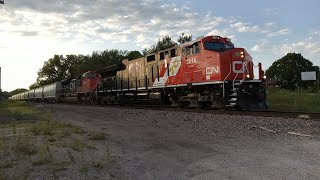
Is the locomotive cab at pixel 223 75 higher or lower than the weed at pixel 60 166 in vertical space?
higher

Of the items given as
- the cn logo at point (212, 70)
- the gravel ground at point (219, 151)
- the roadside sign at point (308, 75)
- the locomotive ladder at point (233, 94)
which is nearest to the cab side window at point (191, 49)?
the cn logo at point (212, 70)

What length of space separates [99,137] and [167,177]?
4117mm

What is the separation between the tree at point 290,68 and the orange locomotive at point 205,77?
7286cm

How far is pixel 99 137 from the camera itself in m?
9.34

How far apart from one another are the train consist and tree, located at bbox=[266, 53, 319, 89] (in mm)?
70971

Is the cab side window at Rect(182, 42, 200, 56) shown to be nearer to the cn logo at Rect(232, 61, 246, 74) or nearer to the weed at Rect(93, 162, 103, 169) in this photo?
the cn logo at Rect(232, 61, 246, 74)

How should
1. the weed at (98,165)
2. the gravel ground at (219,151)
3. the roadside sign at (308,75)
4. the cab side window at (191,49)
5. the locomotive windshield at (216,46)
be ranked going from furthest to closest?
the roadside sign at (308,75), the cab side window at (191,49), the locomotive windshield at (216,46), the weed at (98,165), the gravel ground at (219,151)

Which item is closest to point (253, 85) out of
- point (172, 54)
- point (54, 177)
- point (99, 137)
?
point (172, 54)

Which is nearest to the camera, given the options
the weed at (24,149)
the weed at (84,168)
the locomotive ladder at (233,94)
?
the weed at (84,168)

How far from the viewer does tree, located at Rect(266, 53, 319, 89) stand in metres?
89.8

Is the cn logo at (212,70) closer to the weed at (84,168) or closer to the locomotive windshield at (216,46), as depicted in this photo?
the locomotive windshield at (216,46)

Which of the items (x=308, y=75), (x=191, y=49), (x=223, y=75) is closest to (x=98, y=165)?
(x=223, y=75)

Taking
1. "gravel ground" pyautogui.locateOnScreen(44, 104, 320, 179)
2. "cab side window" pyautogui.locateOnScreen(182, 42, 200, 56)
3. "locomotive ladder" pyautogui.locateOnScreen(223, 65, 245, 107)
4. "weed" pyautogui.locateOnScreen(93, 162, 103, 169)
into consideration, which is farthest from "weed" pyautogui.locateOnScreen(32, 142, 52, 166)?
"cab side window" pyautogui.locateOnScreen(182, 42, 200, 56)

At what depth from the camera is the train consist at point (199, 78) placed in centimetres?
1603
